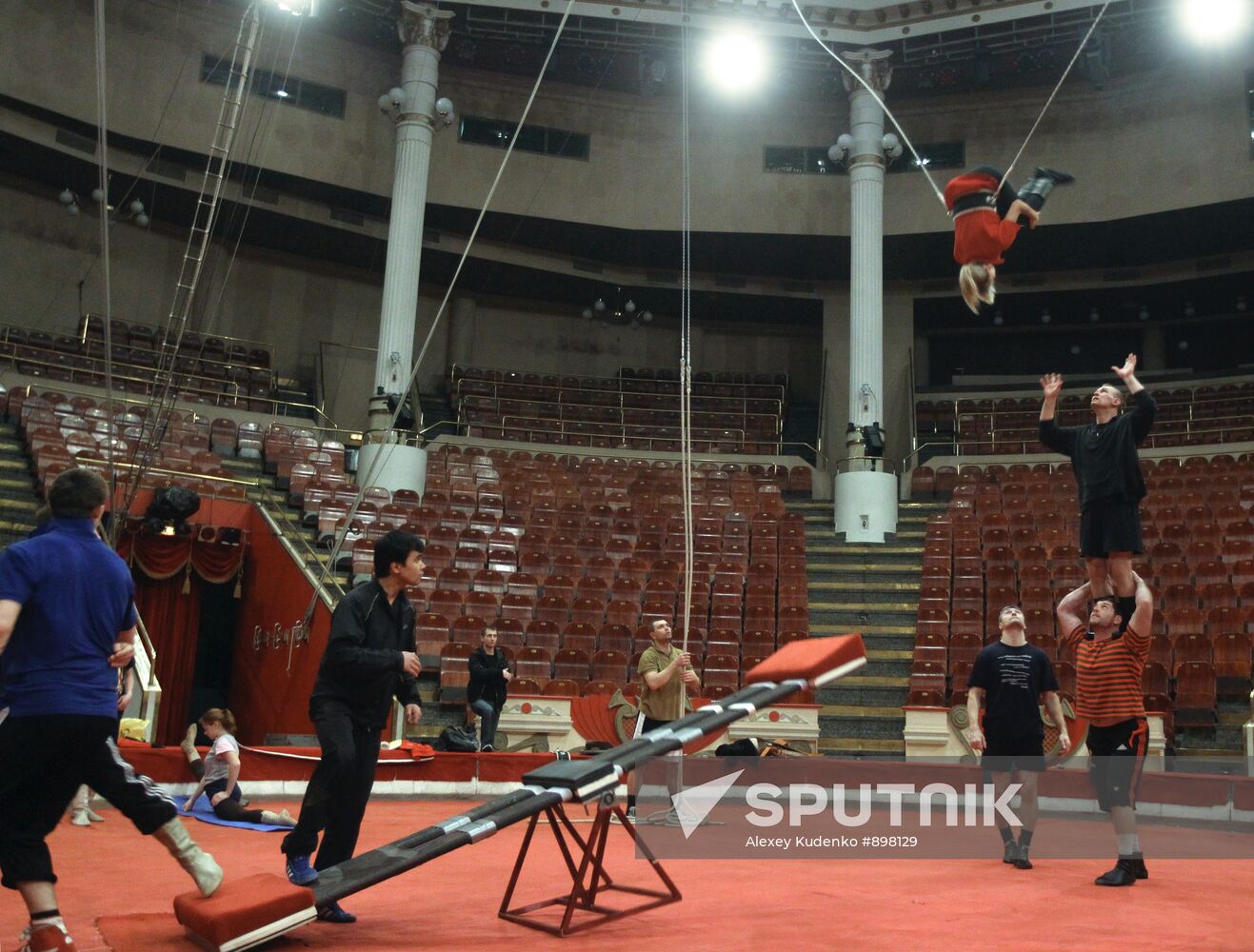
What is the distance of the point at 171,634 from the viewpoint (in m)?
12.5

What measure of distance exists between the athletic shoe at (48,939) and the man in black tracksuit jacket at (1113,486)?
13.6ft

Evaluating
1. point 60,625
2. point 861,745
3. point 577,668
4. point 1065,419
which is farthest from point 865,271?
point 60,625

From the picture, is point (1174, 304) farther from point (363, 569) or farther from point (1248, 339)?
point (363, 569)

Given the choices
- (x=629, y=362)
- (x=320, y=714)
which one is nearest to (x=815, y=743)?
(x=320, y=714)

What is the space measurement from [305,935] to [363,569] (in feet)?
28.4

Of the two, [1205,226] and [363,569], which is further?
[1205,226]

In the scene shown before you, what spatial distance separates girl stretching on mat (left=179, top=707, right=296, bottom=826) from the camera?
6.82 m

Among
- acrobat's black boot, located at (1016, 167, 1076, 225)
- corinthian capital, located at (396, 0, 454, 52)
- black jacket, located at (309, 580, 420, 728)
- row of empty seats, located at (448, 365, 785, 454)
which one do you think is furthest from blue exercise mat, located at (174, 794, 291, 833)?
corinthian capital, located at (396, 0, 454, 52)

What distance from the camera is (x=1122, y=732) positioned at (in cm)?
498

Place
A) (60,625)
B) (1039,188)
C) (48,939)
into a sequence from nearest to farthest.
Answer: (48,939), (60,625), (1039,188)

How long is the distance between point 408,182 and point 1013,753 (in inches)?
523

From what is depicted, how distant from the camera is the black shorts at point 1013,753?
5.52m

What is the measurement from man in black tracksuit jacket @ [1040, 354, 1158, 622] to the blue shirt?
12.4ft

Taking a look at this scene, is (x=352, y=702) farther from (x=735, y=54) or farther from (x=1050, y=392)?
(x=735, y=54)
